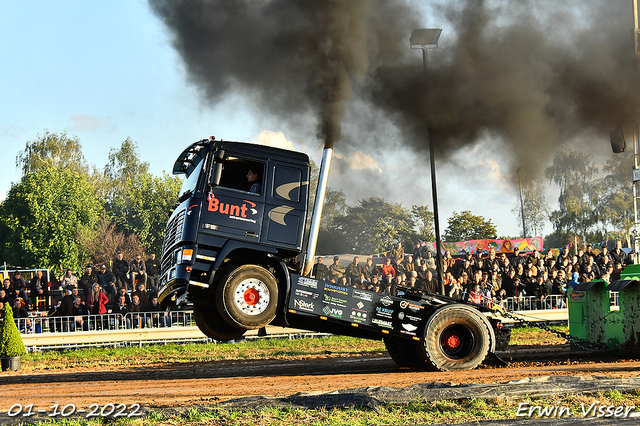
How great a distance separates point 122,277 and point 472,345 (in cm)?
1124

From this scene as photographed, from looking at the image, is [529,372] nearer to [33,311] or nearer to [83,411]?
[83,411]

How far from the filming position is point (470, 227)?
50.1 meters

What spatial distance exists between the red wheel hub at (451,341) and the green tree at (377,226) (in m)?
34.9

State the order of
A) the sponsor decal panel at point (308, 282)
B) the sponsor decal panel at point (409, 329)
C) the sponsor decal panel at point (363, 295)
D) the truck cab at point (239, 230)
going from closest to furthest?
the truck cab at point (239, 230) → the sponsor decal panel at point (308, 282) → the sponsor decal panel at point (363, 295) → the sponsor decal panel at point (409, 329)

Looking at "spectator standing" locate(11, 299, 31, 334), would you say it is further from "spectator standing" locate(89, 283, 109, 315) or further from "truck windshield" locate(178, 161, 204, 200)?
"truck windshield" locate(178, 161, 204, 200)

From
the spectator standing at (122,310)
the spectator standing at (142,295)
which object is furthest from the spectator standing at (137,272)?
the spectator standing at (122,310)

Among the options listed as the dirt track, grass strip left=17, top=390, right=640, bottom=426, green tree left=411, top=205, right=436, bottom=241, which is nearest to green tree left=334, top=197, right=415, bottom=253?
green tree left=411, top=205, right=436, bottom=241

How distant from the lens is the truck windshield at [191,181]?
9.05 meters

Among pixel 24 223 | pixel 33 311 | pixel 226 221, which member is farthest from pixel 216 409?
pixel 24 223

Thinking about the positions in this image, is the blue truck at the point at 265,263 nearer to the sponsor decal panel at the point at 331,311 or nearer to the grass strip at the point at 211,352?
the sponsor decal panel at the point at 331,311

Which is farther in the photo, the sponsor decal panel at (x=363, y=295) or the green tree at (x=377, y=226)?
the green tree at (x=377, y=226)

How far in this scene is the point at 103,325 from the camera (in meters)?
15.4

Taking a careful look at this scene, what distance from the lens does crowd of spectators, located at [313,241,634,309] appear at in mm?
16469

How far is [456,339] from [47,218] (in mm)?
43328
